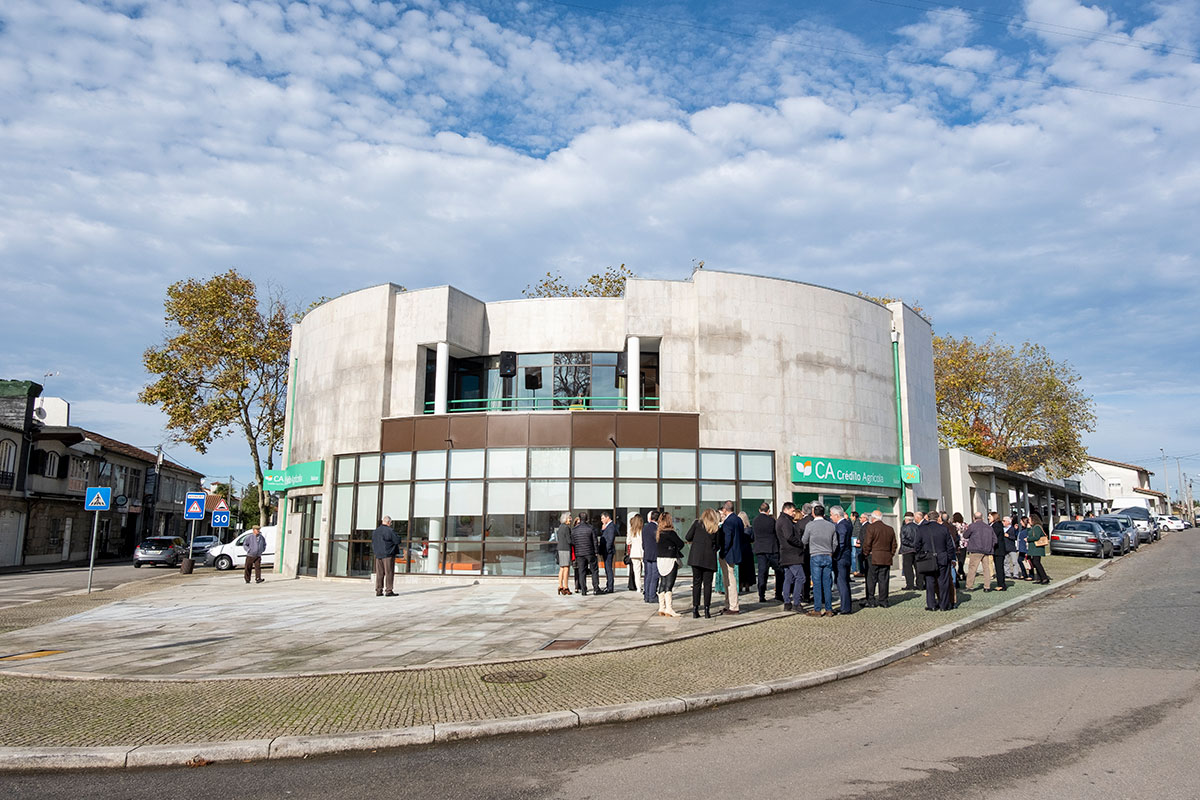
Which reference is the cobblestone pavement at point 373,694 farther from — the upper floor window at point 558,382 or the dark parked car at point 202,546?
the dark parked car at point 202,546

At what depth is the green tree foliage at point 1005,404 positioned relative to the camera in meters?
46.1

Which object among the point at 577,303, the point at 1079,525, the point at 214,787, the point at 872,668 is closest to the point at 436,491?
the point at 577,303

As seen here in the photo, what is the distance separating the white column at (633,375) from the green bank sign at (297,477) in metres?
10.3

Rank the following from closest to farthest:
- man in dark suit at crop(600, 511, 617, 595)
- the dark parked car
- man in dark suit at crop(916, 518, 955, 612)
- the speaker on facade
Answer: man in dark suit at crop(916, 518, 955, 612) → man in dark suit at crop(600, 511, 617, 595) → the speaker on facade → the dark parked car

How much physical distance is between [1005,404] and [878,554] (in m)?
38.3

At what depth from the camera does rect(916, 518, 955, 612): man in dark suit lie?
44.3 feet

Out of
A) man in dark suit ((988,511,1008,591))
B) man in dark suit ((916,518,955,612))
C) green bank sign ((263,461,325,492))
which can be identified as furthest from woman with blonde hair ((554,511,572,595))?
green bank sign ((263,461,325,492))

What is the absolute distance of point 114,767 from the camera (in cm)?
594

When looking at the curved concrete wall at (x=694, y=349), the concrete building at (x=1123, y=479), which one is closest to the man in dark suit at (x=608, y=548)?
the curved concrete wall at (x=694, y=349)

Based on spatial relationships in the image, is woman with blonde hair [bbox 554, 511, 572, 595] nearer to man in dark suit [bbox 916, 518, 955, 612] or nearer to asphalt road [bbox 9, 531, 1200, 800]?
man in dark suit [bbox 916, 518, 955, 612]

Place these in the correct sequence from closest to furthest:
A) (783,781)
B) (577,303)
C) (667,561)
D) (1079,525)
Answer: (783,781) → (667,561) → (577,303) → (1079,525)

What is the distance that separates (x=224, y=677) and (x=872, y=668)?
23.9ft

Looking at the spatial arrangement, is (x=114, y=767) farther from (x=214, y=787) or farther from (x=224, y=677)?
(x=224, y=677)

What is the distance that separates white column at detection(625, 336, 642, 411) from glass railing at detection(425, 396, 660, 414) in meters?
0.31
